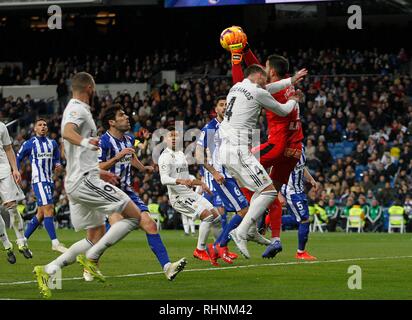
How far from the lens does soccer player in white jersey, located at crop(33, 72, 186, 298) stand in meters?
11.7

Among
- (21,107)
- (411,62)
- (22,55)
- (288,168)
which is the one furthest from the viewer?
(22,55)

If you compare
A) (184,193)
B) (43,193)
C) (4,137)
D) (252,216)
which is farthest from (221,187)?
(43,193)

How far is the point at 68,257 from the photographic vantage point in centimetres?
1207

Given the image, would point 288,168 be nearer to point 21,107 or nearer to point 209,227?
point 209,227

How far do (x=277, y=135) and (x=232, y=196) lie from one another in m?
1.78

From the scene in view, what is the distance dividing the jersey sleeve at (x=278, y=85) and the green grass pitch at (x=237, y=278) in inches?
103

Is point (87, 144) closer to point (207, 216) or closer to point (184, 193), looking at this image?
point (207, 216)

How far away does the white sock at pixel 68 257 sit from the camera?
11.8m

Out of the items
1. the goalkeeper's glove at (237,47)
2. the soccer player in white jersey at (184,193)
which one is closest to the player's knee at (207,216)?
the soccer player in white jersey at (184,193)

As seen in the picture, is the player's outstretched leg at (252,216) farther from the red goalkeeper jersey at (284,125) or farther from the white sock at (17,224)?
the white sock at (17,224)

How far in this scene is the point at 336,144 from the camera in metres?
37.2

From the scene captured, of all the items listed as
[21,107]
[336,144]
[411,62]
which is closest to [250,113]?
[336,144]

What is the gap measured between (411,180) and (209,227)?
58.4ft

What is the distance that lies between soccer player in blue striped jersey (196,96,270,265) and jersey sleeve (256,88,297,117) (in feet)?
6.58
